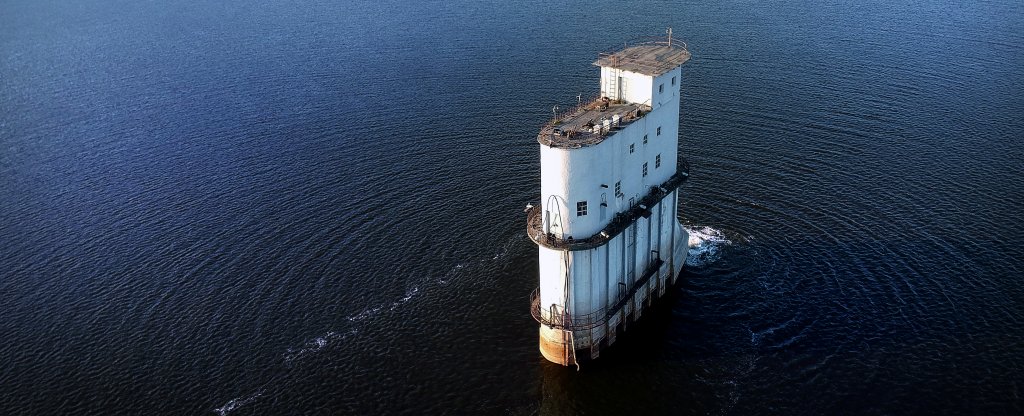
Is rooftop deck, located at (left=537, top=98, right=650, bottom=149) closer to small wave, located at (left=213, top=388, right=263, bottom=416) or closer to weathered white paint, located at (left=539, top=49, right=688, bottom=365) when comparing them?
weathered white paint, located at (left=539, top=49, right=688, bottom=365)

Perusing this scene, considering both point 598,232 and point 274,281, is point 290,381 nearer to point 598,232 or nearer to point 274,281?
point 274,281

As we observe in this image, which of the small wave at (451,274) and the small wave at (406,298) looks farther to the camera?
the small wave at (451,274)

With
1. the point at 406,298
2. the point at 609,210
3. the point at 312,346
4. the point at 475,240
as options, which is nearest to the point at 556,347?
the point at 609,210

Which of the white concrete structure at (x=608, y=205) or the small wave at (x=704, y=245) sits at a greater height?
the white concrete structure at (x=608, y=205)

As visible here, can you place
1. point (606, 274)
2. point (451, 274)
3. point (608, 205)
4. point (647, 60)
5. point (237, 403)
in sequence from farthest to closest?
point (451, 274)
point (647, 60)
point (606, 274)
point (237, 403)
point (608, 205)

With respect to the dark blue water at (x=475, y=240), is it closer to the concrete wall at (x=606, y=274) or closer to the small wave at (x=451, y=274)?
the small wave at (x=451, y=274)

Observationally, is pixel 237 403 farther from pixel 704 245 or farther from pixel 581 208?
pixel 704 245

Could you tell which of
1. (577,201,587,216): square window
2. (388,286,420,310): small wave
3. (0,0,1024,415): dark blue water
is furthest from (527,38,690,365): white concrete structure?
(388,286,420,310): small wave

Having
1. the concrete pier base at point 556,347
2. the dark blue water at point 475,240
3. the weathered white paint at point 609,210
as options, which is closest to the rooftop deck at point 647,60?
the weathered white paint at point 609,210
